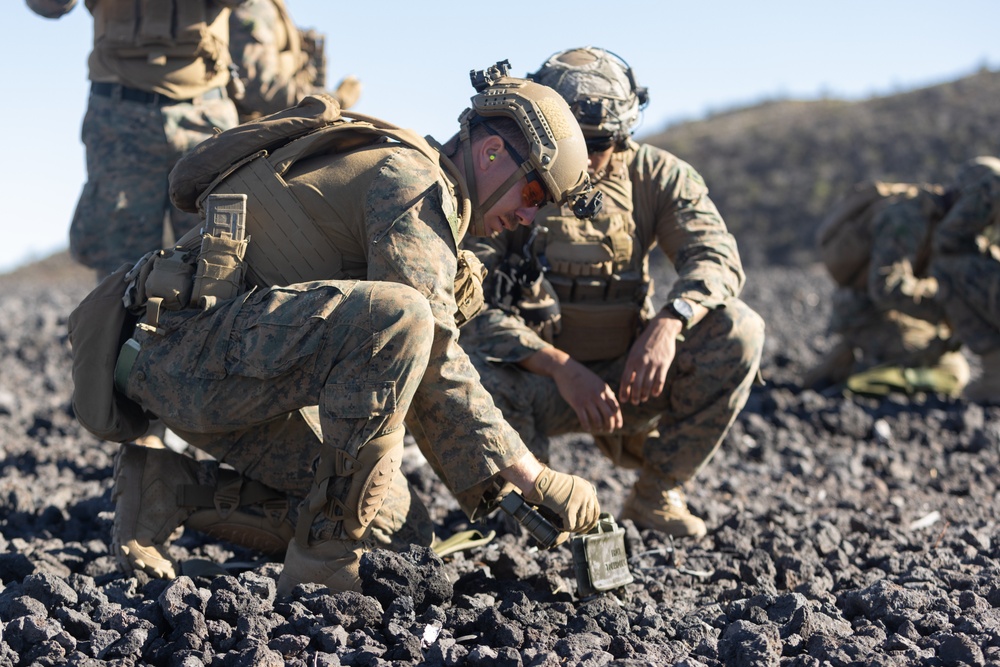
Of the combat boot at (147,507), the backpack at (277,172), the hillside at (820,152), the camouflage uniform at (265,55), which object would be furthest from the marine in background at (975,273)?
the hillside at (820,152)

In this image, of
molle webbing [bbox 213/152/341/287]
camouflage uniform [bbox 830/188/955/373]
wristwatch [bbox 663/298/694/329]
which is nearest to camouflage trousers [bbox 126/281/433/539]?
molle webbing [bbox 213/152/341/287]

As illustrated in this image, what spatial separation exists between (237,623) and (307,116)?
150 centimetres

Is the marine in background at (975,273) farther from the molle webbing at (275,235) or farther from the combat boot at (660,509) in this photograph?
the molle webbing at (275,235)

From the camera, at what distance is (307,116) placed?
3359 mm

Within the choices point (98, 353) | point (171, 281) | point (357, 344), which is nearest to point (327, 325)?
point (357, 344)

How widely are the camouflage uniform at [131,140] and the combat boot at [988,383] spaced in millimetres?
5698

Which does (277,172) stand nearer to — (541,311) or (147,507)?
(147,507)

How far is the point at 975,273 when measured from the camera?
26.0 ft

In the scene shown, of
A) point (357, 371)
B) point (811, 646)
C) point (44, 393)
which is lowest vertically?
point (44, 393)

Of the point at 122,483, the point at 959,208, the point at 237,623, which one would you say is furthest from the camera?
the point at 959,208

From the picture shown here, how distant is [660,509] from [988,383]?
465 cm

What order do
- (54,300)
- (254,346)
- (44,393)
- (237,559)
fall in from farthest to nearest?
(54,300), (44,393), (237,559), (254,346)

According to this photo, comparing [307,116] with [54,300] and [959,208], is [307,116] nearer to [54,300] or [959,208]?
[959,208]

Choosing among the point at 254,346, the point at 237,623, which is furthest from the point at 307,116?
the point at 237,623
